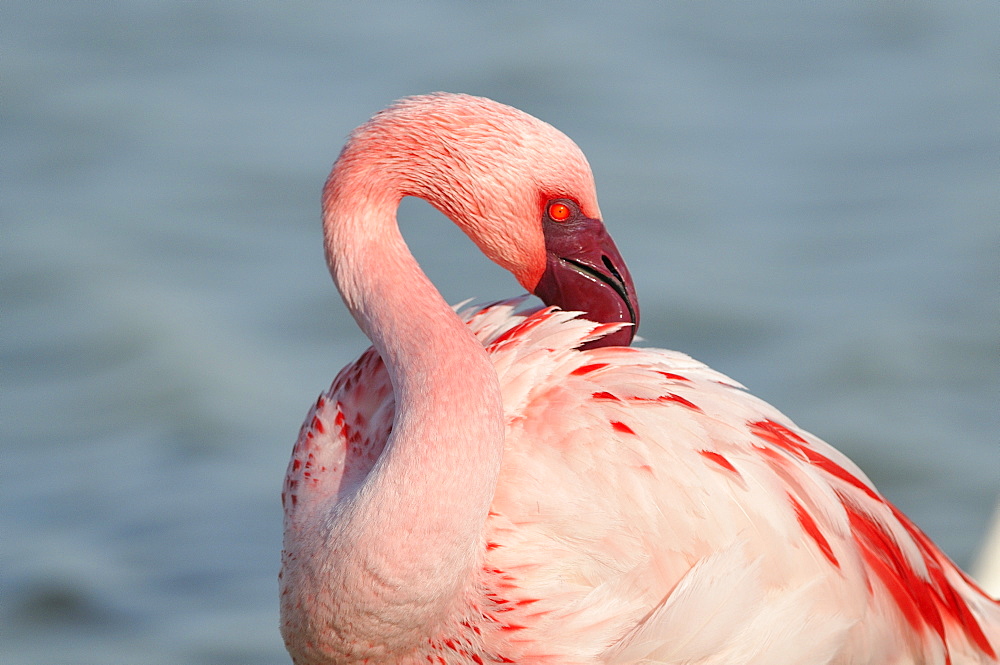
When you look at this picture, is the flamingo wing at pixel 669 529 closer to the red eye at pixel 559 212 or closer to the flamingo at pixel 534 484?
the flamingo at pixel 534 484

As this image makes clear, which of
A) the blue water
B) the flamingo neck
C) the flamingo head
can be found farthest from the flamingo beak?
the blue water

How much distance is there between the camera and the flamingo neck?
307 cm

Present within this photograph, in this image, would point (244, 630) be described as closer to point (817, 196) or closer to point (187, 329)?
point (187, 329)

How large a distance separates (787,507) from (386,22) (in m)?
5.39

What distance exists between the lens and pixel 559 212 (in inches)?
131

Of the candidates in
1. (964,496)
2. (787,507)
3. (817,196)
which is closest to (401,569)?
(787,507)

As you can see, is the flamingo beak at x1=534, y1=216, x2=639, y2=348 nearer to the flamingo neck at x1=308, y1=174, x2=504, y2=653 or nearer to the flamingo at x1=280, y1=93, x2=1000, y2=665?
the flamingo at x1=280, y1=93, x2=1000, y2=665

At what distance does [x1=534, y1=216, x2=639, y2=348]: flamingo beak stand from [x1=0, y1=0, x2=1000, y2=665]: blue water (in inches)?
78.9

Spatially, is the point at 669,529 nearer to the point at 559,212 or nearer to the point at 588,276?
the point at 588,276

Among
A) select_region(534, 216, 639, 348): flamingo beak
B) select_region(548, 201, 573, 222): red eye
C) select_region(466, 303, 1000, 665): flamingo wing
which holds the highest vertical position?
select_region(548, 201, 573, 222): red eye

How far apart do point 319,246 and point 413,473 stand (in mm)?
3757

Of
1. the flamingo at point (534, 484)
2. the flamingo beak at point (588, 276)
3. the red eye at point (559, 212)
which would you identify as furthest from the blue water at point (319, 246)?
the red eye at point (559, 212)

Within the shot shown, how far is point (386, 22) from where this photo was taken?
8.05 meters

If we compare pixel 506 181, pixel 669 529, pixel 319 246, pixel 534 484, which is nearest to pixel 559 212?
pixel 506 181
